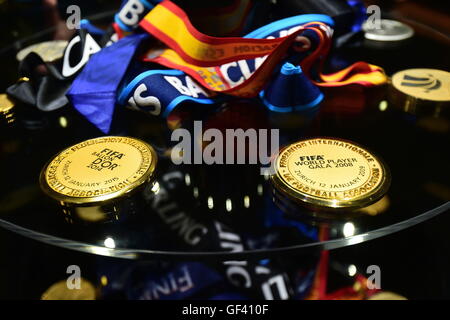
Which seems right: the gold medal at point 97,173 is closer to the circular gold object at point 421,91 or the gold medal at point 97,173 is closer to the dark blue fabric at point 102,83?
the dark blue fabric at point 102,83

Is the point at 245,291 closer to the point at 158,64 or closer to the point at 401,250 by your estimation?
the point at 401,250

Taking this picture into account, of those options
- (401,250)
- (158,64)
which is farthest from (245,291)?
(158,64)

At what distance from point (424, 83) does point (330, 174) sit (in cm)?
→ 34

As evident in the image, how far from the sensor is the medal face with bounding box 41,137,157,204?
0.50 metres

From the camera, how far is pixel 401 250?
68 centimetres

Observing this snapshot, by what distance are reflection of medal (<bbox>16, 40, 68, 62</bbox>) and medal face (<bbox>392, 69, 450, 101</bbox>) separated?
2.21ft

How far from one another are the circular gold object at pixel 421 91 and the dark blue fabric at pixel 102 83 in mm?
469

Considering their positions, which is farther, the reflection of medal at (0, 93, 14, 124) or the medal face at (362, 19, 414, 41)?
the medal face at (362, 19, 414, 41)

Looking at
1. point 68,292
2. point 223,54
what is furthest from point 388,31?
point 68,292

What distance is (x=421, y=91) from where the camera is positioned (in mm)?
698

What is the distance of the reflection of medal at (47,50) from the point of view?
866mm

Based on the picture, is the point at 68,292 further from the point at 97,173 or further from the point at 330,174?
the point at 330,174

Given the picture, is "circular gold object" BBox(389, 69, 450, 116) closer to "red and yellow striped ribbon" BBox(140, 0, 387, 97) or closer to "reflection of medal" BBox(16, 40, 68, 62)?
"red and yellow striped ribbon" BBox(140, 0, 387, 97)

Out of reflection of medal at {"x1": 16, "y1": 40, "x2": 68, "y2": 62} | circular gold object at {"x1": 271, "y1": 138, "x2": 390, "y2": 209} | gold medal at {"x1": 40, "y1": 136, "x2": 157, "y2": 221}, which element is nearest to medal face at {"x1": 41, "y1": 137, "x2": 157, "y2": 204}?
gold medal at {"x1": 40, "y1": 136, "x2": 157, "y2": 221}
